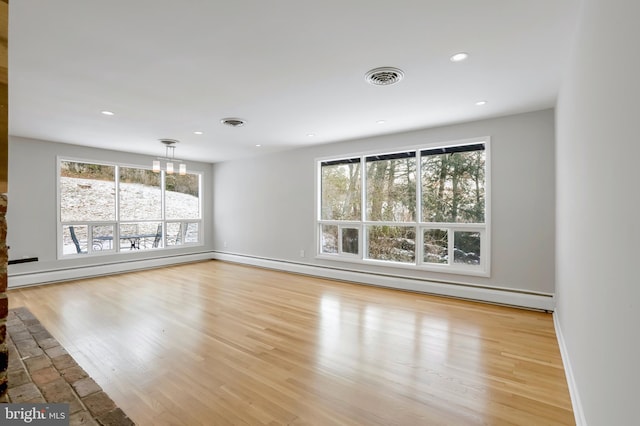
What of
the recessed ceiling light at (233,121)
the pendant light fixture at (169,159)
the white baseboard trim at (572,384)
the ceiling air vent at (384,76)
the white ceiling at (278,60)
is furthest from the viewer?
the pendant light fixture at (169,159)

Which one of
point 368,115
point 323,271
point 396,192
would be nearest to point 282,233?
point 323,271

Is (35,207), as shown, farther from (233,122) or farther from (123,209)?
(233,122)

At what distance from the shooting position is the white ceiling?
1.91 meters

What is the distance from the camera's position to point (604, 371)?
1.27 metres

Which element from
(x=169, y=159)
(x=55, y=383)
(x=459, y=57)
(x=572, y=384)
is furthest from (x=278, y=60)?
(x=169, y=159)

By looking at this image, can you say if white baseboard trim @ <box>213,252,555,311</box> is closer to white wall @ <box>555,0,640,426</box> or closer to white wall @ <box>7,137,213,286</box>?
white wall @ <box>555,0,640,426</box>

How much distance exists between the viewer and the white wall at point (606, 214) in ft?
3.11

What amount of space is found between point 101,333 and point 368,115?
3951 mm

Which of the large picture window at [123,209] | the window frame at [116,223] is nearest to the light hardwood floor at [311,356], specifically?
the window frame at [116,223]

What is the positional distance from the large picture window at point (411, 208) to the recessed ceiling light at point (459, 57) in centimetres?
205

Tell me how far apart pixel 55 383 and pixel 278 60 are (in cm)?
285

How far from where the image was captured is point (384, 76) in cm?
279

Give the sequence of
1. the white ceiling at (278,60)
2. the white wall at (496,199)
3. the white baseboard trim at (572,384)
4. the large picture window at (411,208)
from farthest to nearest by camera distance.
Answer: the large picture window at (411,208), the white wall at (496,199), the white ceiling at (278,60), the white baseboard trim at (572,384)

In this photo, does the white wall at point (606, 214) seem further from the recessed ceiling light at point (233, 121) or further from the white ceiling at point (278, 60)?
the recessed ceiling light at point (233, 121)
